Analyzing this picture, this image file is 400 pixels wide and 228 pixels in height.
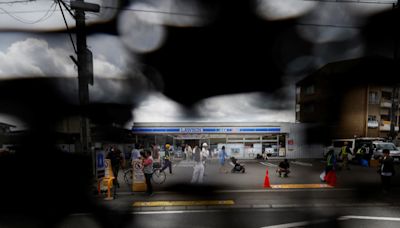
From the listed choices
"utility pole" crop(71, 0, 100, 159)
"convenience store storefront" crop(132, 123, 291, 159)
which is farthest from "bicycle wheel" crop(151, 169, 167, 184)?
"convenience store storefront" crop(132, 123, 291, 159)

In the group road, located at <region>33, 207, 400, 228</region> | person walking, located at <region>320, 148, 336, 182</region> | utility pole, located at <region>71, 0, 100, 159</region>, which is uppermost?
utility pole, located at <region>71, 0, 100, 159</region>

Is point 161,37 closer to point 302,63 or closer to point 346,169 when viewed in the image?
point 302,63

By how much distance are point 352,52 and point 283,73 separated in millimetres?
722

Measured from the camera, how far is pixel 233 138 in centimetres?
1130

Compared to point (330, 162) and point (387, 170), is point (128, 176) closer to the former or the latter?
point (330, 162)

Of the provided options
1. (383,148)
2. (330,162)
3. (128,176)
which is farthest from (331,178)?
(383,148)

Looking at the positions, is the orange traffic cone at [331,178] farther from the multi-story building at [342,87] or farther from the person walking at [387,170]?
the multi-story building at [342,87]

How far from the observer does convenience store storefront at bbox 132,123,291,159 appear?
426 inches

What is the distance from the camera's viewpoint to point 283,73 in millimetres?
1556

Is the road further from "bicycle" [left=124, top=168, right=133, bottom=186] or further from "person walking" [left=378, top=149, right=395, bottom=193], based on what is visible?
"bicycle" [left=124, top=168, right=133, bottom=186]

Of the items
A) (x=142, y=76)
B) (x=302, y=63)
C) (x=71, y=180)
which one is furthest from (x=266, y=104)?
(x=71, y=180)

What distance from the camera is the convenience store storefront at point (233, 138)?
10.8 meters

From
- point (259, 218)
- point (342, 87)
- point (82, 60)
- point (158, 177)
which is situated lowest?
point (158, 177)

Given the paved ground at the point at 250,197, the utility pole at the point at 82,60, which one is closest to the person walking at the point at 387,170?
the paved ground at the point at 250,197
